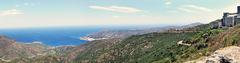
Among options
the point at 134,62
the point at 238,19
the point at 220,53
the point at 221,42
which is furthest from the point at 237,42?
the point at 134,62

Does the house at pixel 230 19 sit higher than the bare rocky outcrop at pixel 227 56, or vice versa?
the bare rocky outcrop at pixel 227 56

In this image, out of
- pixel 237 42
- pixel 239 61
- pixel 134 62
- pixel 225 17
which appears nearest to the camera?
pixel 239 61

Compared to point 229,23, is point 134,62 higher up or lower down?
lower down

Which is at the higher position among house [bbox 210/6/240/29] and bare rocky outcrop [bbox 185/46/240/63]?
bare rocky outcrop [bbox 185/46/240/63]

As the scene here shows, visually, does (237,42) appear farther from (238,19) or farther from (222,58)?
(238,19)

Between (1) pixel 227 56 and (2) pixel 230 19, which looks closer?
(1) pixel 227 56

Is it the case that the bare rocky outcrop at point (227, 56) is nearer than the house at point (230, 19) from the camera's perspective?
Yes

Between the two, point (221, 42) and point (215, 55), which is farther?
point (221, 42)

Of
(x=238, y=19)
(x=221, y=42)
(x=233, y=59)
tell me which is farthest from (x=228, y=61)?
(x=238, y=19)

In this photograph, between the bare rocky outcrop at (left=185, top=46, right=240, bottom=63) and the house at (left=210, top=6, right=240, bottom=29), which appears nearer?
the bare rocky outcrop at (left=185, top=46, right=240, bottom=63)

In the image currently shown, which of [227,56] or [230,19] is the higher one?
[227,56]

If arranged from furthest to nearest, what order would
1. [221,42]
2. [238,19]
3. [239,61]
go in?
[238,19]
[221,42]
[239,61]
